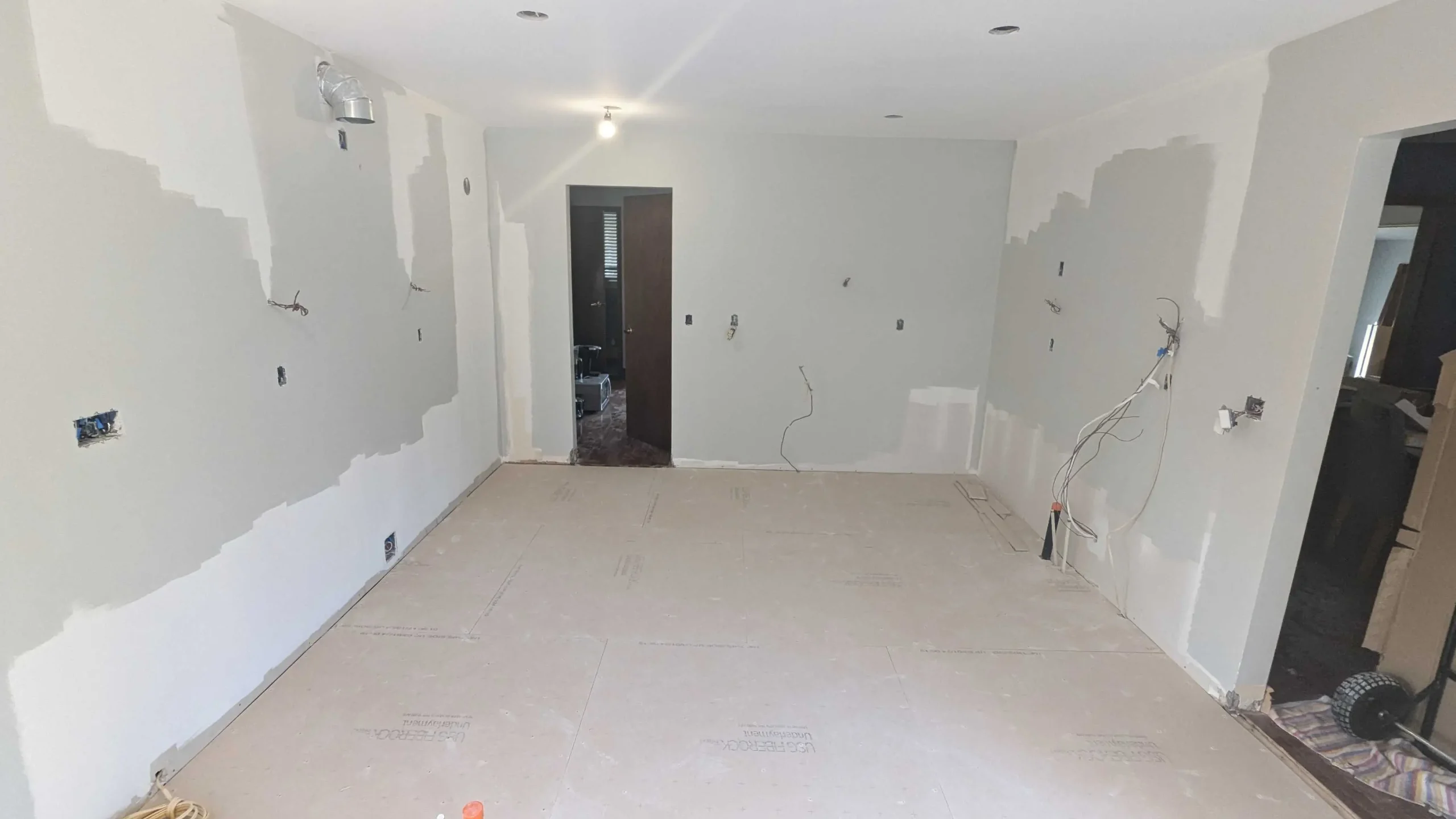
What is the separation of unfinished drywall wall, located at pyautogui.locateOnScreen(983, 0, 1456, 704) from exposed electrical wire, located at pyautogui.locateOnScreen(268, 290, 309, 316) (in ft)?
11.4

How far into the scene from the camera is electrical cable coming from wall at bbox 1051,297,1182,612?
9.10ft

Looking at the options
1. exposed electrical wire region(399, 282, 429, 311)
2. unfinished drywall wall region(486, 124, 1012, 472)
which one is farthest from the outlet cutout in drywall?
unfinished drywall wall region(486, 124, 1012, 472)

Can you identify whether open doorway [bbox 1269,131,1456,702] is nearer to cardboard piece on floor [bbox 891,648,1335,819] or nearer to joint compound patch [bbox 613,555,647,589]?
cardboard piece on floor [bbox 891,648,1335,819]

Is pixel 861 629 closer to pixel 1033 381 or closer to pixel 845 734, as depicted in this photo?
pixel 845 734

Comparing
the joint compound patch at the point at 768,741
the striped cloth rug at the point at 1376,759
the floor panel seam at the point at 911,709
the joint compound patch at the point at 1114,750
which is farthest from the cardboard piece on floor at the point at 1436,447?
the joint compound patch at the point at 768,741

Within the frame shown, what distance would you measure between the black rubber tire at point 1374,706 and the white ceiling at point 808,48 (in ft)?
6.99

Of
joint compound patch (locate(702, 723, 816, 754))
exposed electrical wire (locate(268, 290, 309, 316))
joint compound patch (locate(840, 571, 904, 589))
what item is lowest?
joint compound patch (locate(702, 723, 816, 754))

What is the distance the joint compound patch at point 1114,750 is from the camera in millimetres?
2182

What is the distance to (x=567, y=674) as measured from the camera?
255 cm

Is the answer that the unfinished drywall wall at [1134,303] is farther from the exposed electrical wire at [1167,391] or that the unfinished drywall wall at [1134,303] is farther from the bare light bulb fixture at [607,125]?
the bare light bulb fixture at [607,125]

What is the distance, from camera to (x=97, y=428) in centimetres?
173

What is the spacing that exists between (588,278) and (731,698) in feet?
19.1

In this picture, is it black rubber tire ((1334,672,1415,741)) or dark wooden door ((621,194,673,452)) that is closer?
black rubber tire ((1334,672,1415,741))

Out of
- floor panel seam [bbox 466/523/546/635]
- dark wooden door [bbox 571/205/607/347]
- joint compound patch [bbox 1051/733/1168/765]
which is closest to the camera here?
joint compound patch [bbox 1051/733/1168/765]
